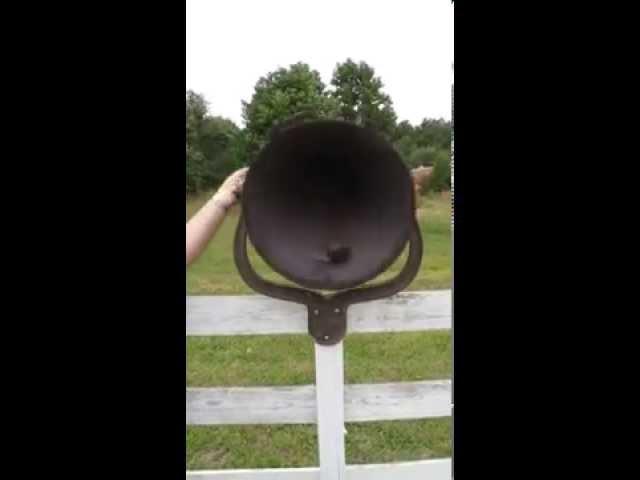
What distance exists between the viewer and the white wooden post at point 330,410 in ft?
3.19

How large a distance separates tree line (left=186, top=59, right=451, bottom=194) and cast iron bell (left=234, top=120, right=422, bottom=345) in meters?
0.16

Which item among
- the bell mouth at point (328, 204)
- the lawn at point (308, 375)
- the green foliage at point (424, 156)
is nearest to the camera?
the bell mouth at point (328, 204)

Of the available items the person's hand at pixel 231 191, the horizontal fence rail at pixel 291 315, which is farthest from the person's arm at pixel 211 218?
the horizontal fence rail at pixel 291 315

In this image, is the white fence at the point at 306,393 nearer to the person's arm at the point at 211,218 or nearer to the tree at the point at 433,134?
the person's arm at the point at 211,218

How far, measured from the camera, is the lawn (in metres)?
1.27

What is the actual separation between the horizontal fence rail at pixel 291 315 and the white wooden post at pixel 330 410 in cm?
9

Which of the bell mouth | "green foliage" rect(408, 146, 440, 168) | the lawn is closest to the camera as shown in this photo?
the bell mouth

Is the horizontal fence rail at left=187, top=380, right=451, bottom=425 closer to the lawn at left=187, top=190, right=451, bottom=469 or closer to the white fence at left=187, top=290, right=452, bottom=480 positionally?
the white fence at left=187, top=290, right=452, bottom=480

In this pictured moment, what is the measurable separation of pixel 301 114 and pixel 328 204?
217 mm

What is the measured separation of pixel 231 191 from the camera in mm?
966

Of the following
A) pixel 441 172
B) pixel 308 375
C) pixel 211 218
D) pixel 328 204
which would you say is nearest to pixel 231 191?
pixel 211 218

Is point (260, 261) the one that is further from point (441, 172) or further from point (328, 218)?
point (441, 172)

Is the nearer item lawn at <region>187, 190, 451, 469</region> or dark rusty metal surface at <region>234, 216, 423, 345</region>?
dark rusty metal surface at <region>234, 216, 423, 345</region>

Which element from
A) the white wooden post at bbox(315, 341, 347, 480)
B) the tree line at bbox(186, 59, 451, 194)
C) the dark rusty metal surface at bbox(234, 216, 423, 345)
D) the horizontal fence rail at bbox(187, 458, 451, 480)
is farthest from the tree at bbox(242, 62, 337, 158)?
the horizontal fence rail at bbox(187, 458, 451, 480)
